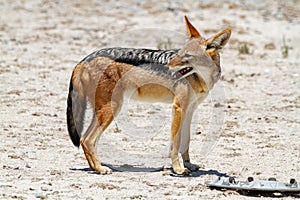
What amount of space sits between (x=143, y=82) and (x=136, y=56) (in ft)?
0.91

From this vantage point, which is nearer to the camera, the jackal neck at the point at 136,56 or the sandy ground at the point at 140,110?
the sandy ground at the point at 140,110

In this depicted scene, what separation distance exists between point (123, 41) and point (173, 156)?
27.9ft

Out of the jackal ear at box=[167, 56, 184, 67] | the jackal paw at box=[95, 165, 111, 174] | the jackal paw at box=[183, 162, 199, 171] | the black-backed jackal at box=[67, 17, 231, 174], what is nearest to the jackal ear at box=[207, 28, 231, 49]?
the black-backed jackal at box=[67, 17, 231, 174]

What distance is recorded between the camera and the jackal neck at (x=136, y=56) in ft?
24.0

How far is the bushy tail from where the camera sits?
7.38 meters

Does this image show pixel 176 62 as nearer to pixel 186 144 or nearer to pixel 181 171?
pixel 186 144

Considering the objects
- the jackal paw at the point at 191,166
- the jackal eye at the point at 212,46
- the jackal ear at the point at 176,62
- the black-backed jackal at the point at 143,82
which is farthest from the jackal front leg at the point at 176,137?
the jackal eye at the point at 212,46

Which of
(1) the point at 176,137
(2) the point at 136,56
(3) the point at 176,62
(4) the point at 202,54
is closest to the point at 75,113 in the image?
(2) the point at 136,56

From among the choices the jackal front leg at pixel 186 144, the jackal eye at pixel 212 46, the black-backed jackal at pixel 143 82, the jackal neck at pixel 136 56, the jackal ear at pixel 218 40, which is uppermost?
the jackal ear at pixel 218 40

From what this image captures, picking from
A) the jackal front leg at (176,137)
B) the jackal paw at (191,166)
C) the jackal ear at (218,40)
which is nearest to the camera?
the jackal ear at (218,40)

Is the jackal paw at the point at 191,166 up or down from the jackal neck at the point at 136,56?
down

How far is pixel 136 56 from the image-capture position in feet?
24.2

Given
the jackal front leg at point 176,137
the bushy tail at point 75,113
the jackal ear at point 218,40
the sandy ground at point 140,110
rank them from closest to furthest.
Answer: the sandy ground at point 140,110 → the jackal ear at point 218,40 → the jackal front leg at point 176,137 → the bushy tail at point 75,113

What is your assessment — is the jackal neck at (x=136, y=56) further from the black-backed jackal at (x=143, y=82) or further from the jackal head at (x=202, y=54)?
the jackal head at (x=202, y=54)
